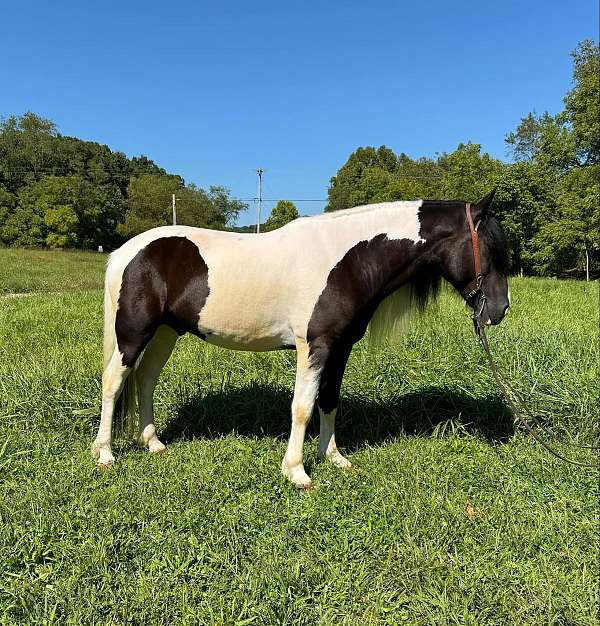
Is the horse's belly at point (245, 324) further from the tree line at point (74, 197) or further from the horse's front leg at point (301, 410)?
the tree line at point (74, 197)

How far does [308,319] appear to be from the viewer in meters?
3.48

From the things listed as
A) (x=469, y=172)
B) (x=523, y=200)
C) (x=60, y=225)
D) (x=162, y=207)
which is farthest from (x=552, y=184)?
(x=60, y=225)

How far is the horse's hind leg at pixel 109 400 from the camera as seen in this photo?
3844 mm

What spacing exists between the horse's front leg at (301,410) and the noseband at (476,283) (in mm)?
1219

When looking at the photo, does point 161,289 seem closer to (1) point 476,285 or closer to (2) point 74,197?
(1) point 476,285

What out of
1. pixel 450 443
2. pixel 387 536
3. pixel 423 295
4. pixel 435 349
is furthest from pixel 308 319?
pixel 435 349

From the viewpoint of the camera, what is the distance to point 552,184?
111 feet

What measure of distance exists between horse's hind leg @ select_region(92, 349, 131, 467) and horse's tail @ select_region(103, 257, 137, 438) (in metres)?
0.09

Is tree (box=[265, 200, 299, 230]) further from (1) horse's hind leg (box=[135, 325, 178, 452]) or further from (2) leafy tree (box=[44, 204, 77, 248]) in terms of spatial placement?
(1) horse's hind leg (box=[135, 325, 178, 452])

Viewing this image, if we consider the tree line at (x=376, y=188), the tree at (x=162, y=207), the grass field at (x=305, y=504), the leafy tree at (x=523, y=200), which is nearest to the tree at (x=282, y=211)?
the tree line at (x=376, y=188)

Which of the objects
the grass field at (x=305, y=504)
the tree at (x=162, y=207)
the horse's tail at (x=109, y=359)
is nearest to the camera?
the grass field at (x=305, y=504)

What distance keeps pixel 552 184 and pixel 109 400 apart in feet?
120

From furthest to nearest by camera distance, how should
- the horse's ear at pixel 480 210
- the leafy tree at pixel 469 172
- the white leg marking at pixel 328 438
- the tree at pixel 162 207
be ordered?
the tree at pixel 162 207 → the leafy tree at pixel 469 172 → the white leg marking at pixel 328 438 → the horse's ear at pixel 480 210

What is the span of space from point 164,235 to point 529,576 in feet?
10.6
